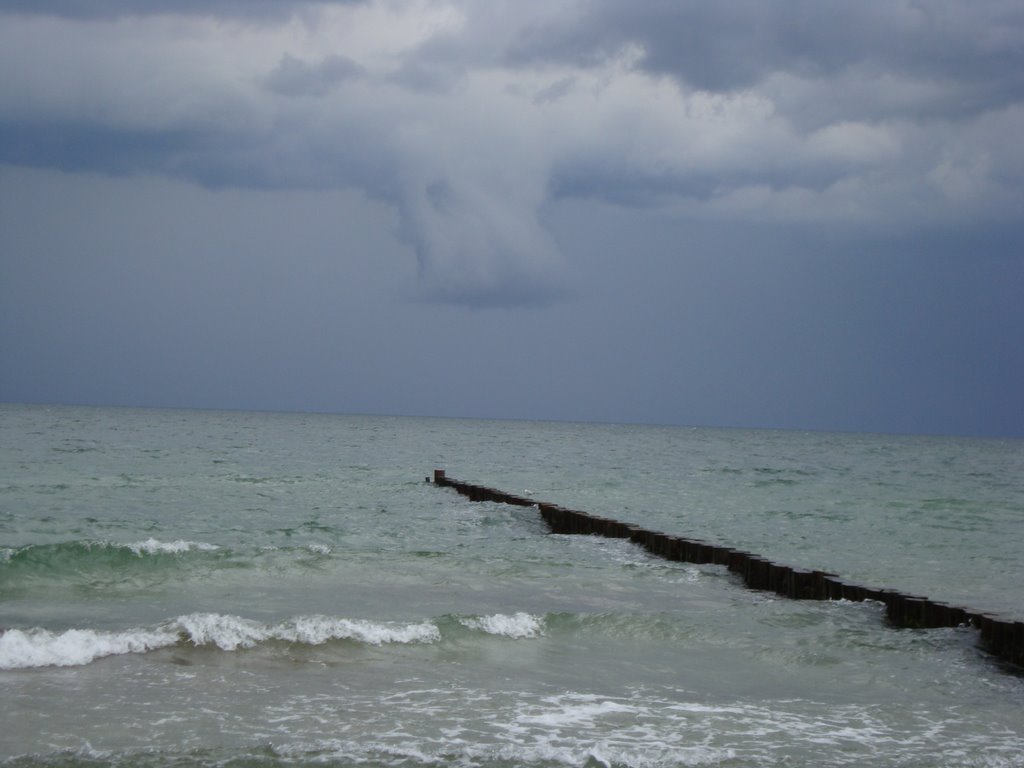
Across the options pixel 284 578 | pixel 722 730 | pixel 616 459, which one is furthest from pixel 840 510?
pixel 616 459

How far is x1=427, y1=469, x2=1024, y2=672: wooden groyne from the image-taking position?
10898 millimetres

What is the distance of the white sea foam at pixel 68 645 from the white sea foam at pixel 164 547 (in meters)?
5.83

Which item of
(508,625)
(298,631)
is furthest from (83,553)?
(508,625)

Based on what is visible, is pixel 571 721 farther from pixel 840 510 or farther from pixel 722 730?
pixel 840 510

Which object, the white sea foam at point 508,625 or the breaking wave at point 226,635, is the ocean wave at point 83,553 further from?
the white sea foam at point 508,625

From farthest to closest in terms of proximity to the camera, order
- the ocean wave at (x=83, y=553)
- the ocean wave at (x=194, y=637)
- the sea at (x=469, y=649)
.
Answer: the ocean wave at (x=83, y=553) < the ocean wave at (x=194, y=637) < the sea at (x=469, y=649)

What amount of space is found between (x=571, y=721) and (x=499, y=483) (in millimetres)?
29568

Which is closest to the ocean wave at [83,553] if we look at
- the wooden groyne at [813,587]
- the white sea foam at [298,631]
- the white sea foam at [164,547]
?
the white sea foam at [164,547]

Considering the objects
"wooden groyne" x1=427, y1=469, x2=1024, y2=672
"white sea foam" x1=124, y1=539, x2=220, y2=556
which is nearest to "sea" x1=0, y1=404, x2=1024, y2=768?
"white sea foam" x1=124, y1=539, x2=220, y2=556

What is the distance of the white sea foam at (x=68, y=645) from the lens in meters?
9.22

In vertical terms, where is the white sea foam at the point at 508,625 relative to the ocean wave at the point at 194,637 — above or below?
above

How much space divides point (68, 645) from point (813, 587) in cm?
925

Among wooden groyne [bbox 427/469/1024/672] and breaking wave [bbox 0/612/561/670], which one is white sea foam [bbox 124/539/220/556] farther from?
wooden groyne [bbox 427/469/1024/672]

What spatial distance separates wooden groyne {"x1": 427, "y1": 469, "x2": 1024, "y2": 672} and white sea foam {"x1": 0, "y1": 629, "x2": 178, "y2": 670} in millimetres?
8037
